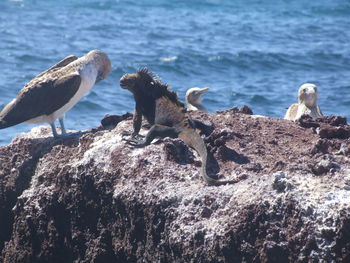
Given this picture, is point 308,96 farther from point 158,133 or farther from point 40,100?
point 40,100

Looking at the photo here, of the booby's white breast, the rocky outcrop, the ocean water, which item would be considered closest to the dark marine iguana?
the rocky outcrop

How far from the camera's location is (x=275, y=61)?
825 inches

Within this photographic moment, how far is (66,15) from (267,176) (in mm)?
22495

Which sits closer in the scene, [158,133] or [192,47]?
[158,133]

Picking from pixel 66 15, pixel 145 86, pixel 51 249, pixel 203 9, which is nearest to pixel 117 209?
pixel 51 249

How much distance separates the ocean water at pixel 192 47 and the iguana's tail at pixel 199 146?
6114 millimetres

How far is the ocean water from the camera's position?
16953 millimetres

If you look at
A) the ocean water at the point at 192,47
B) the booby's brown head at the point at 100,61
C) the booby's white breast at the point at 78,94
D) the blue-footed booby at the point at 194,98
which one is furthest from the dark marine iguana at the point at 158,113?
the ocean water at the point at 192,47

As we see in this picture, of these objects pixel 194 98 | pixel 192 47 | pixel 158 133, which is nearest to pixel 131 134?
pixel 158 133

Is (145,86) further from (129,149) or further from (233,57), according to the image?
(233,57)

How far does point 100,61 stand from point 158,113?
1.75 m

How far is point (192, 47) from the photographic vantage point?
74.2ft

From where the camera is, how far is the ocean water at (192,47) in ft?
55.6

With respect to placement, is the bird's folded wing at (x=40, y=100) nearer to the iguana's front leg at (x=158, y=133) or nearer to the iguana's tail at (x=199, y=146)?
the iguana's front leg at (x=158, y=133)
